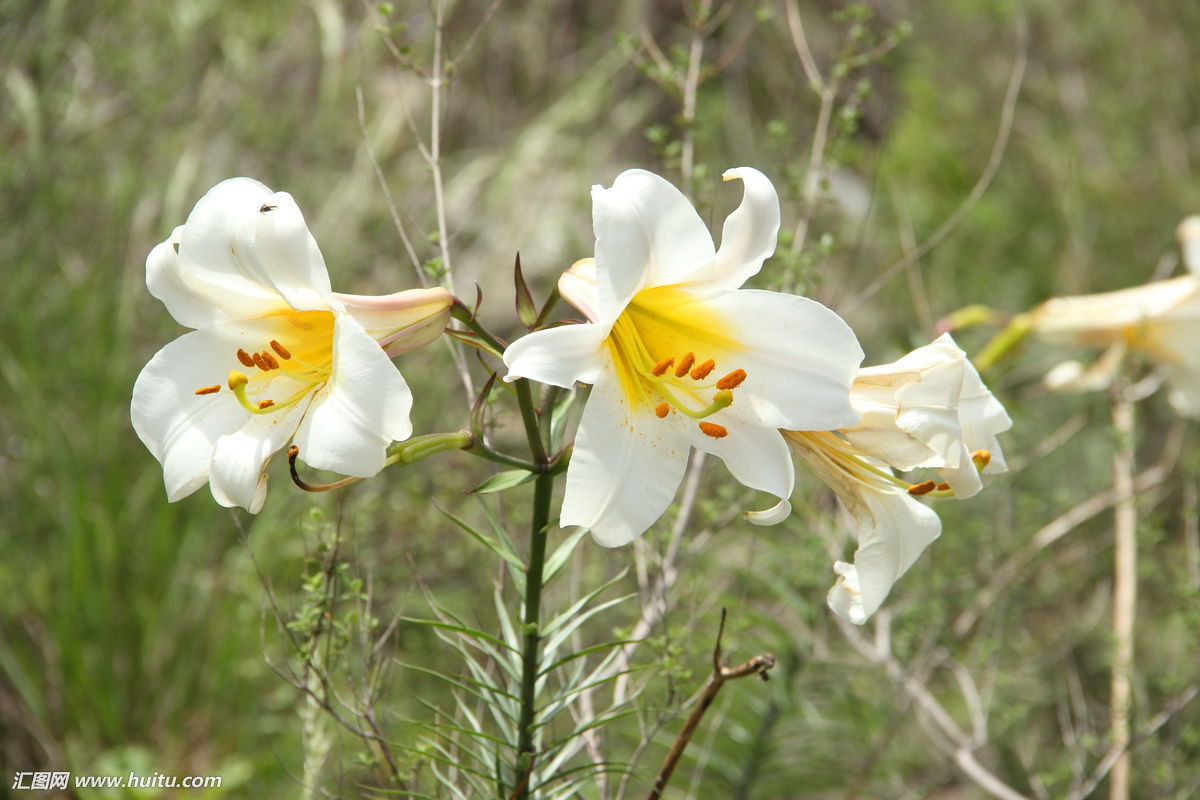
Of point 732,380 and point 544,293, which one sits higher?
point 732,380

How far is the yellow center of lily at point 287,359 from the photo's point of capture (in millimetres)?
1036

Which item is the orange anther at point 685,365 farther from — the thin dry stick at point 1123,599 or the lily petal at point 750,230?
the thin dry stick at point 1123,599

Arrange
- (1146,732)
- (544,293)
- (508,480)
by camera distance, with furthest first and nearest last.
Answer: (544,293) < (1146,732) < (508,480)

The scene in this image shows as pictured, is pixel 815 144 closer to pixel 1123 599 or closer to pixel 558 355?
pixel 1123 599

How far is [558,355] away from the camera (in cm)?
93

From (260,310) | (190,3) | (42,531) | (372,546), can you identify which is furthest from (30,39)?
(260,310)

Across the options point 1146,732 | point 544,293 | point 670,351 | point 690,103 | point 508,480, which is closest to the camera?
point 508,480

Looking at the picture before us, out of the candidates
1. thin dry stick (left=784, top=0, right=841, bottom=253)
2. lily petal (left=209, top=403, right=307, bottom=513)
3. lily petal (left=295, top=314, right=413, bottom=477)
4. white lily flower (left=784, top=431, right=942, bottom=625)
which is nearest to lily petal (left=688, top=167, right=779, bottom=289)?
white lily flower (left=784, top=431, right=942, bottom=625)

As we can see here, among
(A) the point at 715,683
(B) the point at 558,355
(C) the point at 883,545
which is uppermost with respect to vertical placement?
(B) the point at 558,355

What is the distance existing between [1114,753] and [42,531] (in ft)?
8.09

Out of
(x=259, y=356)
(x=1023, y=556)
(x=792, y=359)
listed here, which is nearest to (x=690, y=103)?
(x=792, y=359)

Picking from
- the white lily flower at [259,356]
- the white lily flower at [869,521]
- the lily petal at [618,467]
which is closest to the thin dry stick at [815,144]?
the white lily flower at [869,521]

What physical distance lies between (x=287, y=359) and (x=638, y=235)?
377 mm

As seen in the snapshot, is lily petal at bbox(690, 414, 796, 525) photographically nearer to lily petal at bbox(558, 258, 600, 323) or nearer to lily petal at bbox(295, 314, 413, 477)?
lily petal at bbox(558, 258, 600, 323)
